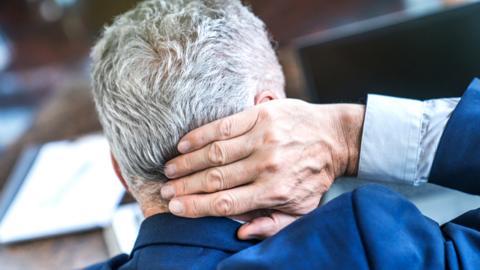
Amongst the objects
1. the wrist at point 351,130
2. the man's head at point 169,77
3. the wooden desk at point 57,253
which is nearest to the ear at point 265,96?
the man's head at point 169,77

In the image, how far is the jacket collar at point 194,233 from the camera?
80 centimetres

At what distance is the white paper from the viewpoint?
50.1 inches

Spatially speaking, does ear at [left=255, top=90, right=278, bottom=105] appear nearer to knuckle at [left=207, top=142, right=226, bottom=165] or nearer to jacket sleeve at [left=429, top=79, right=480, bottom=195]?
knuckle at [left=207, top=142, right=226, bottom=165]

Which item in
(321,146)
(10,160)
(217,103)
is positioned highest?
(217,103)

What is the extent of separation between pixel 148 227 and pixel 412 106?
42 cm

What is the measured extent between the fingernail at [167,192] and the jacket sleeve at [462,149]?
14.7 inches

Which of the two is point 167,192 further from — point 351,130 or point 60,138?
point 60,138

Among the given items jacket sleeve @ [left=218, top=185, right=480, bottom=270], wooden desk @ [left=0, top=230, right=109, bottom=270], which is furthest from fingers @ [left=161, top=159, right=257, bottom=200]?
wooden desk @ [left=0, top=230, right=109, bottom=270]

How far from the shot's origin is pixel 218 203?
0.82m

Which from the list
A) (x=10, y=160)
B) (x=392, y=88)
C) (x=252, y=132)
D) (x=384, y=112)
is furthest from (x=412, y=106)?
(x=10, y=160)

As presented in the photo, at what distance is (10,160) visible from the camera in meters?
1.61

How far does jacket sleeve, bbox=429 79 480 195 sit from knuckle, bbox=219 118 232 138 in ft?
0.99

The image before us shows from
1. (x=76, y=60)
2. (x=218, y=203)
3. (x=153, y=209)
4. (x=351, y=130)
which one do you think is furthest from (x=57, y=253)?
(x=76, y=60)

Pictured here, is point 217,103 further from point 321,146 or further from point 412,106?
point 412,106
